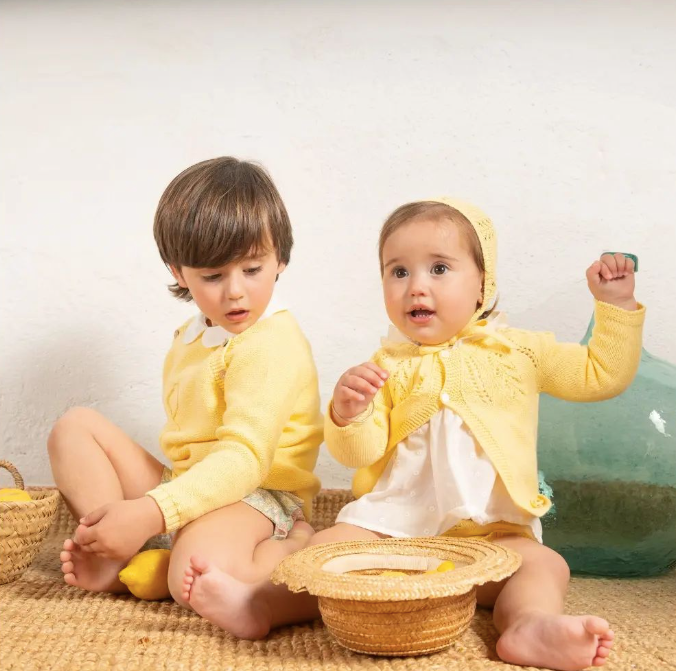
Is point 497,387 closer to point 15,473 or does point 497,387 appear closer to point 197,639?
point 197,639

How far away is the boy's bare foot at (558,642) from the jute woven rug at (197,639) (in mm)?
19

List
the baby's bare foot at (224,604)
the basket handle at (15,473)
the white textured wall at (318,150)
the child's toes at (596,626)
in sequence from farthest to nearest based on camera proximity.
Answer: the white textured wall at (318,150), the basket handle at (15,473), the baby's bare foot at (224,604), the child's toes at (596,626)

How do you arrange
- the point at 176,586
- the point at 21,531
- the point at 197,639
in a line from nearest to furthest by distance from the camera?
the point at 197,639 < the point at 176,586 < the point at 21,531

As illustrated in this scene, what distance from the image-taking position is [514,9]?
160 centimetres

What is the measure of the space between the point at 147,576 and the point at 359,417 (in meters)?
0.34

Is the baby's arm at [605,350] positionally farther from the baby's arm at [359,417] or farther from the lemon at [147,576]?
the lemon at [147,576]

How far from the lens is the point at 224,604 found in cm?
98

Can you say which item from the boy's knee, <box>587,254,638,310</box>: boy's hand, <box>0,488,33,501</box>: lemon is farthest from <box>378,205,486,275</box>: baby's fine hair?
<box>0,488,33,501</box>: lemon

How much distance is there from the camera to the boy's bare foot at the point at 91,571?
1138 millimetres

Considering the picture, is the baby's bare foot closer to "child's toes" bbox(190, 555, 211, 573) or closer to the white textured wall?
"child's toes" bbox(190, 555, 211, 573)

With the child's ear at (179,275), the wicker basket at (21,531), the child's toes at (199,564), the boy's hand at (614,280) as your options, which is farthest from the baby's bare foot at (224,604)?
the boy's hand at (614,280)

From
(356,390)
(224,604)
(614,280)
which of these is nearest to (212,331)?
(356,390)

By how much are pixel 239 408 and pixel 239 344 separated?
108 mm

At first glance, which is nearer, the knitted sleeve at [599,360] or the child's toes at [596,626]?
the child's toes at [596,626]
